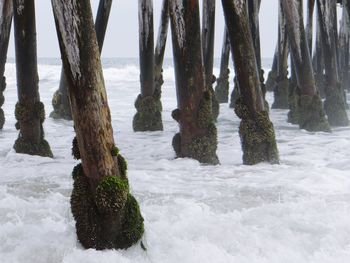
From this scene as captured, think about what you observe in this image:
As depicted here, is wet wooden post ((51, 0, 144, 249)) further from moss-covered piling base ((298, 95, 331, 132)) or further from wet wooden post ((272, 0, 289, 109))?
wet wooden post ((272, 0, 289, 109))

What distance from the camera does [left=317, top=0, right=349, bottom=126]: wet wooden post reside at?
25.0ft

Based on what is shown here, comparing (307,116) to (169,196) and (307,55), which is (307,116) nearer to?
(307,55)

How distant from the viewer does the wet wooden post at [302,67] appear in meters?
6.37

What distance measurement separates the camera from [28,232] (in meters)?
2.67

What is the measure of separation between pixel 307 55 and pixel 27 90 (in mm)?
3317

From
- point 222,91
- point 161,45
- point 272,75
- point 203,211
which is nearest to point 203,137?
point 203,211

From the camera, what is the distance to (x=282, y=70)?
9430 millimetres

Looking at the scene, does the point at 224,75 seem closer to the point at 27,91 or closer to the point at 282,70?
the point at 282,70

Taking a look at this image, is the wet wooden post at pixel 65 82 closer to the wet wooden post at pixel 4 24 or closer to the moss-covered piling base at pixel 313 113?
the wet wooden post at pixel 4 24

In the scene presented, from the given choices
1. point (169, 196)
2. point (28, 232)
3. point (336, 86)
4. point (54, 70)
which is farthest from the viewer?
point (54, 70)

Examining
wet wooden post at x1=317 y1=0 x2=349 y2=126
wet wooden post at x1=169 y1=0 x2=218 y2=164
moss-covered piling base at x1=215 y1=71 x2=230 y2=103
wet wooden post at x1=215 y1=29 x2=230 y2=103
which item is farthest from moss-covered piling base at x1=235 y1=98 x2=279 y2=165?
moss-covered piling base at x1=215 y1=71 x2=230 y2=103

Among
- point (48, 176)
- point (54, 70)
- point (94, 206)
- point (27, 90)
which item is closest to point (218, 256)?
point (94, 206)

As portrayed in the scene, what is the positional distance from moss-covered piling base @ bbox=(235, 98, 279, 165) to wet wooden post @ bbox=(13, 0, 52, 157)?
1.65 meters

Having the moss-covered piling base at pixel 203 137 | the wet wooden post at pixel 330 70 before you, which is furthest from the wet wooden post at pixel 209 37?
the moss-covered piling base at pixel 203 137
